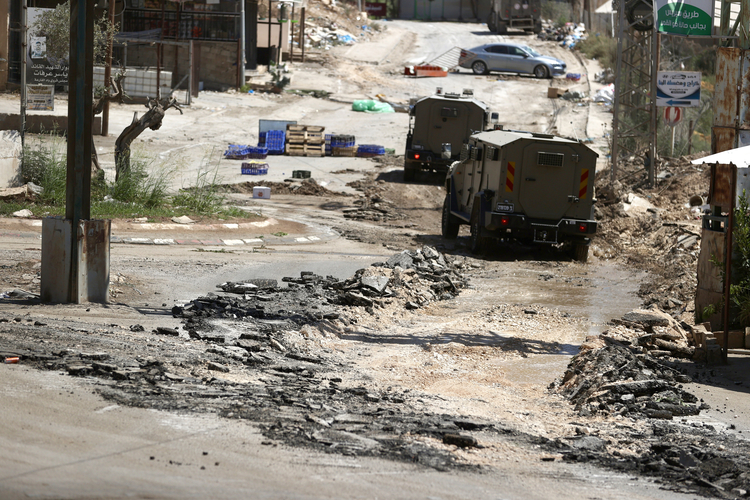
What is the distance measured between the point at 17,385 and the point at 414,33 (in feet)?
180

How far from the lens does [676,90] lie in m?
22.8

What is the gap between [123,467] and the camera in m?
4.69

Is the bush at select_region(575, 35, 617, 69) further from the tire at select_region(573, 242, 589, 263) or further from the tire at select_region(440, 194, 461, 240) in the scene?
the tire at select_region(573, 242, 589, 263)

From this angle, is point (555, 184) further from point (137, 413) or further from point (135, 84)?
point (135, 84)

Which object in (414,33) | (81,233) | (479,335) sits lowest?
(479,335)

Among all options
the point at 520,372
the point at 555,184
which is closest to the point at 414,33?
the point at 555,184

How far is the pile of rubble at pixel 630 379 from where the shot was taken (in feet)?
23.1

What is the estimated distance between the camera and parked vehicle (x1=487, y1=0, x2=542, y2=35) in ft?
189

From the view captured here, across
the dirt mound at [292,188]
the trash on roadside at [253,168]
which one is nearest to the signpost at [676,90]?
the dirt mound at [292,188]

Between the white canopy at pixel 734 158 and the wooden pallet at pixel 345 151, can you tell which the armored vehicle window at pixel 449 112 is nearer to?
the wooden pallet at pixel 345 151

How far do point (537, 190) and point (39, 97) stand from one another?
11.5 m

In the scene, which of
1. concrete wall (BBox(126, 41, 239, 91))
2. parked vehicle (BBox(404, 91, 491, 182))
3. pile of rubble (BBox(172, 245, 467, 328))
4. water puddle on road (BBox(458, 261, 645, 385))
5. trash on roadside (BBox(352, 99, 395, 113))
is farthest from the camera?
concrete wall (BBox(126, 41, 239, 91))

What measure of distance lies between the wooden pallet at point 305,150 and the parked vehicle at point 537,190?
13367 millimetres

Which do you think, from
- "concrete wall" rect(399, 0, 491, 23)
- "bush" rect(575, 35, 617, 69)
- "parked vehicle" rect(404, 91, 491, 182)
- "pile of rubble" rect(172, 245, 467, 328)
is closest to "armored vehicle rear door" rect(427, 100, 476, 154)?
"parked vehicle" rect(404, 91, 491, 182)
